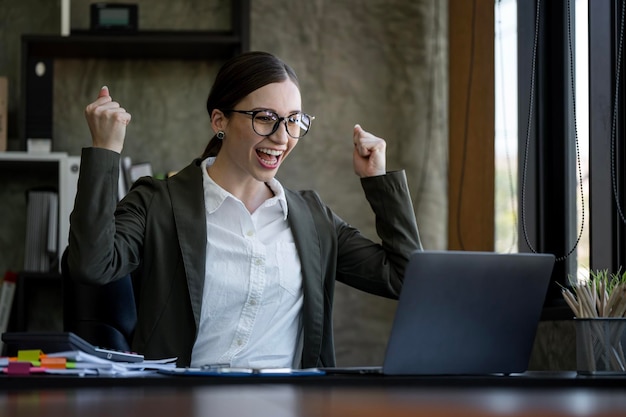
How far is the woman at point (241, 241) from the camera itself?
204 cm

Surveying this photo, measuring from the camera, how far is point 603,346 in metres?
1.62

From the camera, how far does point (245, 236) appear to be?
218 centimetres

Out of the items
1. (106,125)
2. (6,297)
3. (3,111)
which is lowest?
(6,297)

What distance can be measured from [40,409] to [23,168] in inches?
120

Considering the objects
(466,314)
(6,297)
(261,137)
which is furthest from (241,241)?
(6,297)

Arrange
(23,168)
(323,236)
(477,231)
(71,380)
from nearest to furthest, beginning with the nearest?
(71,380) < (323,236) < (477,231) < (23,168)

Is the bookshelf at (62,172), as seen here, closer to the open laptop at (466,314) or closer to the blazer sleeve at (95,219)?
the blazer sleeve at (95,219)

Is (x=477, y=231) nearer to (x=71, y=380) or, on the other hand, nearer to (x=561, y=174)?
(x=561, y=174)

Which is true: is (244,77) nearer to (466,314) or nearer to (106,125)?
(106,125)

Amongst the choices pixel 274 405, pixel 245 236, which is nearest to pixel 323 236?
pixel 245 236

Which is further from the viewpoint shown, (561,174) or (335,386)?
(561,174)

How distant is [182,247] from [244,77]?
403 mm

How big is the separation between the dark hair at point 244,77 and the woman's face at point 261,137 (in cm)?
1

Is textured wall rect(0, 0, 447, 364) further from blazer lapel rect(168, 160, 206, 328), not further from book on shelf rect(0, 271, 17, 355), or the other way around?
blazer lapel rect(168, 160, 206, 328)
